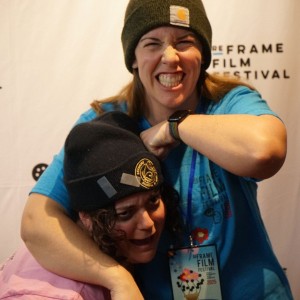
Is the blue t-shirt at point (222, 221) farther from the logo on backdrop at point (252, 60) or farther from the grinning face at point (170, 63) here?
the logo on backdrop at point (252, 60)

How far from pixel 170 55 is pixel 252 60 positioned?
0.81 metres

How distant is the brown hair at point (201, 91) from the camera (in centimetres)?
100

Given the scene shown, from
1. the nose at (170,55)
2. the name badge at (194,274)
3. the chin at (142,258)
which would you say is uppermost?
the nose at (170,55)

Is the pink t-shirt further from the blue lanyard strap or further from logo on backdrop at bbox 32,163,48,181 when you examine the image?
logo on backdrop at bbox 32,163,48,181

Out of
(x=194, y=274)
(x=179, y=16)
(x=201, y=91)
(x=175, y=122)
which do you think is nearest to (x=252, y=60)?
(x=201, y=91)

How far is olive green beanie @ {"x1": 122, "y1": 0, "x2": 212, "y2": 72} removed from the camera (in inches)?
35.4

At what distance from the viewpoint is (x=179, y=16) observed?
90 centimetres

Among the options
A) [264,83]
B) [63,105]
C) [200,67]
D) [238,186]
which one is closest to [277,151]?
[238,186]

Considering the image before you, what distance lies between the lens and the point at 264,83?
1590mm

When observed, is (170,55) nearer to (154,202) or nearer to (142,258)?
(154,202)

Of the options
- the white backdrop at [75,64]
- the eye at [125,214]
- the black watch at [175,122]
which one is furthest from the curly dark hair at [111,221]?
the white backdrop at [75,64]

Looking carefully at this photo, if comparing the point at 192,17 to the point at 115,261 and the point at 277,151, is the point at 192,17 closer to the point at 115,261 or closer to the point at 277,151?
the point at 277,151

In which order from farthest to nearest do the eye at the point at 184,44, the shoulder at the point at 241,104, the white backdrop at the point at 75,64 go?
1. the white backdrop at the point at 75,64
2. the eye at the point at 184,44
3. the shoulder at the point at 241,104

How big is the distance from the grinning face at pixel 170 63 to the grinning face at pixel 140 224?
0.81 ft
